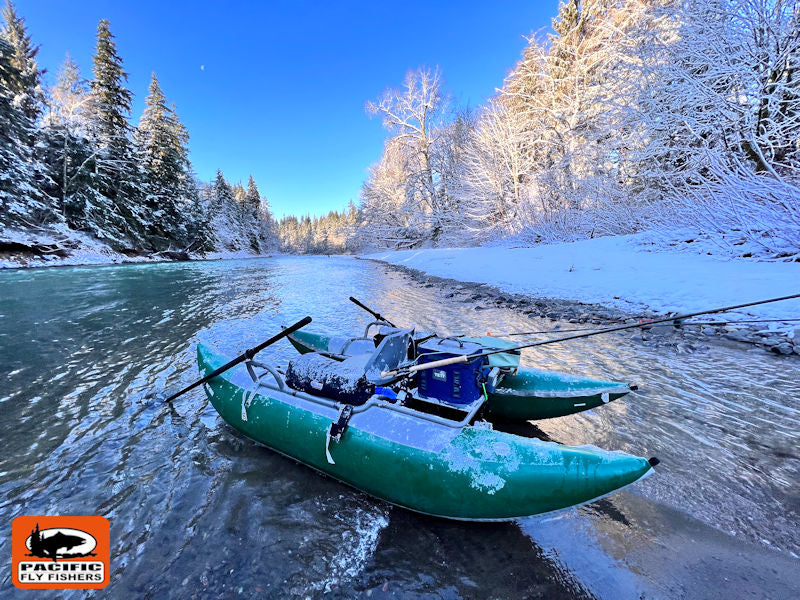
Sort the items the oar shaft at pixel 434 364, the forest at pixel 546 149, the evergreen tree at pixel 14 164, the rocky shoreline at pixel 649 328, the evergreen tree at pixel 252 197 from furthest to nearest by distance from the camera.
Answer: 1. the evergreen tree at pixel 252 197
2. the evergreen tree at pixel 14 164
3. the forest at pixel 546 149
4. the rocky shoreline at pixel 649 328
5. the oar shaft at pixel 434 364

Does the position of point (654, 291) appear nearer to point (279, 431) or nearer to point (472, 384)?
point (472, 384)

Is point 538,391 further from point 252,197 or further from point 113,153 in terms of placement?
point 252,197

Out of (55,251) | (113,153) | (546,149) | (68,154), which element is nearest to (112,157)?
(113,153)

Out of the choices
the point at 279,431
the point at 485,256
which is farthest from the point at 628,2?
the point at 279,431

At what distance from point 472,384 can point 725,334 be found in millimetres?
6558

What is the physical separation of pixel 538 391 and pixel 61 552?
4.55 metres

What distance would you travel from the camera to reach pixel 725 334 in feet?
21.5

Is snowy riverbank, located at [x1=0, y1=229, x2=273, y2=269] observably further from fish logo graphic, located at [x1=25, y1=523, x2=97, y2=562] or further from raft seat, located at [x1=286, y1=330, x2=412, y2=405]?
raft seat, located at [x1=286, y1=330, x2=412, y2=405]

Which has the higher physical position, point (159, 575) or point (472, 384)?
point (472, 384)

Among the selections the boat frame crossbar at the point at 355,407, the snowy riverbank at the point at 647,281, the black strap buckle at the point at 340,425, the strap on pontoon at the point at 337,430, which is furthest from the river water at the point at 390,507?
the snowy riverbank at the point at 647,281

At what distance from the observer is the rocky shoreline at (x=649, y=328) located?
596cm

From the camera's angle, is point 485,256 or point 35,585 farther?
point 485,256

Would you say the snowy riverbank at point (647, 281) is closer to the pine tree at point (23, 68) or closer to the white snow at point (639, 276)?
the white snow at point (639, 276)

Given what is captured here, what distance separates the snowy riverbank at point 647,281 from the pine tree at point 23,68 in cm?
3527
